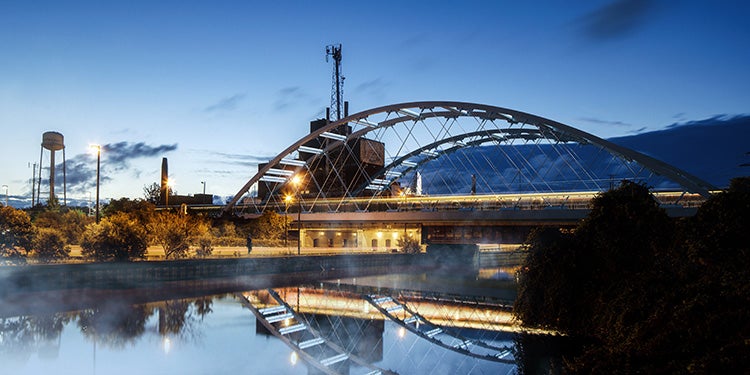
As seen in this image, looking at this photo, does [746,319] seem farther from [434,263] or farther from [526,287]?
[434,263]

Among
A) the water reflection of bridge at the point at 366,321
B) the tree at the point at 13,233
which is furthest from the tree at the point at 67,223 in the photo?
the water reflection of bridge at the point at 366,321

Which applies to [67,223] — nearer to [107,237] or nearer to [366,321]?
[107,237]

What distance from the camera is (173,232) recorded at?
43812 millimetres

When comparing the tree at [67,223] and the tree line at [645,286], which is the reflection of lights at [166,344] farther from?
the tree at [67,223]

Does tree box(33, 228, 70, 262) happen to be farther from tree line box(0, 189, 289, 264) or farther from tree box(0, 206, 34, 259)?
tree box(0, 206, 34, 259)

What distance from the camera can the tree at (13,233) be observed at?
109 ft

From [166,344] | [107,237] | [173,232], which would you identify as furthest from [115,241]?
[166,344]

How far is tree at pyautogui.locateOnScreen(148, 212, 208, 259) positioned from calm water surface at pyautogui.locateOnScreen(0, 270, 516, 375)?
14.4 m

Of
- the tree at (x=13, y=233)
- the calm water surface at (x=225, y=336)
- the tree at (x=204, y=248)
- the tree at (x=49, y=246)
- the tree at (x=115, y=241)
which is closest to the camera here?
the calm water surface at (x=225, y=336)

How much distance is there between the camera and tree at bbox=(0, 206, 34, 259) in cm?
3309

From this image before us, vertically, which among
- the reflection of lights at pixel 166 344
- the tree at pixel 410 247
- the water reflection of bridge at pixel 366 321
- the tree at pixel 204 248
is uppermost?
the tree at pixel 204 248

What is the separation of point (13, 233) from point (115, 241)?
5.70 metres

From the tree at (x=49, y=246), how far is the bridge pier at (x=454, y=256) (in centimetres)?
3103

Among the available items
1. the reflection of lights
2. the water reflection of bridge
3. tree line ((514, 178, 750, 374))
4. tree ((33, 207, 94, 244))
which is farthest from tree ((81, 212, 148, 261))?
tree line ((514, 178, 750, 374))
